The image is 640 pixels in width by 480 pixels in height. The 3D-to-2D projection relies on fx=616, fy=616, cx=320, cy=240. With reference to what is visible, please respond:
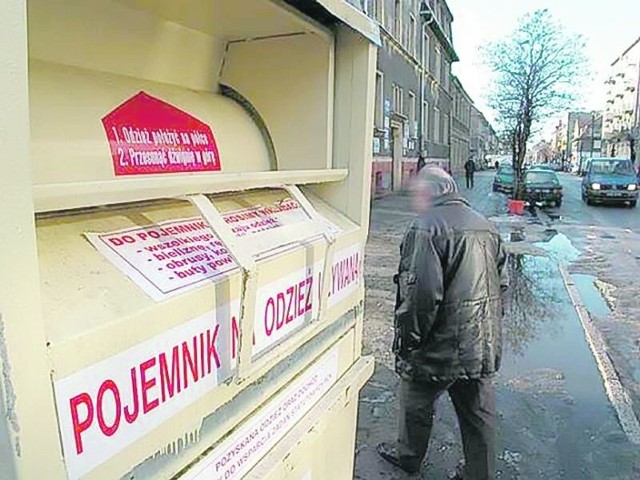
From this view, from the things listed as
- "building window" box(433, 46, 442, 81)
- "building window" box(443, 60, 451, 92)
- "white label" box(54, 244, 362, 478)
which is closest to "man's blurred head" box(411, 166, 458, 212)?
"white label" box(54, 244, 362, 478)

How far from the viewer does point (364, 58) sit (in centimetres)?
220

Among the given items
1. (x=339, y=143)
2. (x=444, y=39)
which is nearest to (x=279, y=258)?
(x=339, y=143)

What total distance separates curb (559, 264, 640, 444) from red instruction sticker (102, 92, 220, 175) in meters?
3.45

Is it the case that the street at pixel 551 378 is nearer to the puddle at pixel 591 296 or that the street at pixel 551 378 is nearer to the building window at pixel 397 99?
the puddle at pixel 591 296

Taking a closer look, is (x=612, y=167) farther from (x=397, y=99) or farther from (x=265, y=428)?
(x=265, y=428)

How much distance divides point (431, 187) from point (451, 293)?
0.54m

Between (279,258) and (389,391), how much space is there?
331cm

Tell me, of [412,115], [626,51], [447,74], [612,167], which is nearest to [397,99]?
[412,115]

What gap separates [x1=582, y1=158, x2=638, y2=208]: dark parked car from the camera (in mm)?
21631

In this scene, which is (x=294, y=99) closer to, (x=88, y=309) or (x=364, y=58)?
(x=364, y=58)

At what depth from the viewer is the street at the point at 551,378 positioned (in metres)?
3.69

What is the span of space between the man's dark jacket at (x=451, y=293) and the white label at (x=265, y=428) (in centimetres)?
98

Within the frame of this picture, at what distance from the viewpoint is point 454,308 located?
117 inches

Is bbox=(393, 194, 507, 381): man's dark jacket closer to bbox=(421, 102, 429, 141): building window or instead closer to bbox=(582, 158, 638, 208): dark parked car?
bbox=(582, 158, 638, 208): dark parked car
